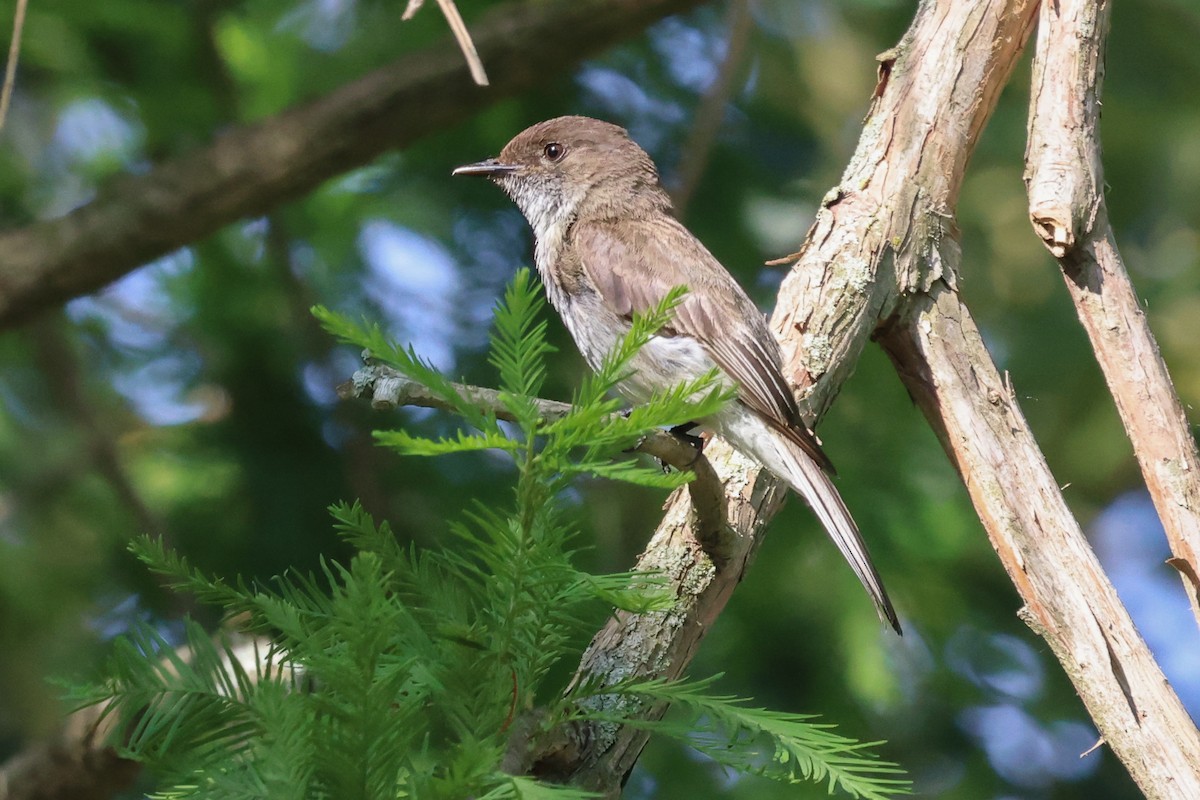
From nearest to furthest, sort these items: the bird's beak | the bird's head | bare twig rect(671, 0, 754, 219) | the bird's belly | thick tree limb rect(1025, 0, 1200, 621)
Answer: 1. thick tree limb rect(1025, 0, 1200, 621)
2. the bird's belly
3. the bird's head
4. the bird's beak
5. bare twig rect(671, 0, 754, 219)

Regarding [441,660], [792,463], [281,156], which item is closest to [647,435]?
[441,660]

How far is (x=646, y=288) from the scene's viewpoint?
432cm

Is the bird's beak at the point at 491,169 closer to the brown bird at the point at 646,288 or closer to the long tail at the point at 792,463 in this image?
the brown bird at the point at 646,288

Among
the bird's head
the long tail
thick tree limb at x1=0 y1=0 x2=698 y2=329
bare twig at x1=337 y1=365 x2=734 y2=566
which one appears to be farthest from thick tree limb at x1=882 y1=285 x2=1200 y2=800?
thick tree limb at x1=0 y1=0 x2=698 y2=329

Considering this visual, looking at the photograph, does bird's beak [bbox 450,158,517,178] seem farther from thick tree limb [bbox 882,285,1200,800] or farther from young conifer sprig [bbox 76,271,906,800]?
young conifer sprig [bbox 76,271,906,800]

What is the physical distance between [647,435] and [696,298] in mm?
1783

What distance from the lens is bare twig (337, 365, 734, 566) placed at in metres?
2.40

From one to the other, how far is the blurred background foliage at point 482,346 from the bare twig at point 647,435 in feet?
6.41

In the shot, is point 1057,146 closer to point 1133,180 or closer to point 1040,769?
point 1133,180

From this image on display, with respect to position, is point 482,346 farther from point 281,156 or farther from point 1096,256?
point 1096,256

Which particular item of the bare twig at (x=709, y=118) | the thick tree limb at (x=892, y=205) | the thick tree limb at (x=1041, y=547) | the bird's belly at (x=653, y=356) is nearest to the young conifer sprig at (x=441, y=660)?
the thick tree limb at (x=1041, y=547)

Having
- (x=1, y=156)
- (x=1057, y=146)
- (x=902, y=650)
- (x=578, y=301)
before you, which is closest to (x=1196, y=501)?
(x=1057, y=146)

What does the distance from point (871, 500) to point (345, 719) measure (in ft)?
13.2

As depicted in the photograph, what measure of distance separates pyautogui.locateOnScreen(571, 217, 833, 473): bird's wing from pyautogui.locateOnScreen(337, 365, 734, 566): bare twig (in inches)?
22.4
